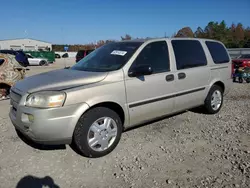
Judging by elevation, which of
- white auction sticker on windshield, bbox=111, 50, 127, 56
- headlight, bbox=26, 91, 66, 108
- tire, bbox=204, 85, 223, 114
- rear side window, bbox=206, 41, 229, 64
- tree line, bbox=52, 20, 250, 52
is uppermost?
tree line, bbox=52, 20, 250, 52

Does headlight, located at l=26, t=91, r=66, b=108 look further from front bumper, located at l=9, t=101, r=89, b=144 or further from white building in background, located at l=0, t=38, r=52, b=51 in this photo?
white building in background, located at l=0, t=38, r=52, b=51

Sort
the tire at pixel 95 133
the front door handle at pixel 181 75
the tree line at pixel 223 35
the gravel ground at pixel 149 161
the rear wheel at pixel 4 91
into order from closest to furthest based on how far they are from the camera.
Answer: the gravel ground at pixel 149 161 < the tire at pixel 95 133 < the front door handle at pixel 181 75 < the rear wheel at pixel 4 91 < the tree line at pixel 223 35

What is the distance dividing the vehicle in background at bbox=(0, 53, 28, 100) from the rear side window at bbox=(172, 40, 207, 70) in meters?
5.53

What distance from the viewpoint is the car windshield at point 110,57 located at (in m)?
3.96

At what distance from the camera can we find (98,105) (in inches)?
140

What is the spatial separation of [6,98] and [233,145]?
7.04 metres

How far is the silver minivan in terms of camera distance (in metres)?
3.21

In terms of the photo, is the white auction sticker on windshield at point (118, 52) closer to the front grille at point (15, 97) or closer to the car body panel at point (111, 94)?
the car body panel at point (111, 94)

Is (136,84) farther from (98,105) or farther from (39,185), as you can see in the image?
(39,185)

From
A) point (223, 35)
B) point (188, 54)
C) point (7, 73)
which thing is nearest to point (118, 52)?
point (188, 54)

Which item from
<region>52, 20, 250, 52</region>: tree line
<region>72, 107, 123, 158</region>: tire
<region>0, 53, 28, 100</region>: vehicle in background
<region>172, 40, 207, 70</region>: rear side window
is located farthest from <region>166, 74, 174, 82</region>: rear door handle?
<region>52, 20, 250, 52</region>: tree line

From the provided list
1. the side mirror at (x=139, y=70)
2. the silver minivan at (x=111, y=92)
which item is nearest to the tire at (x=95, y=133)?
the silver minivan at (x=111, y=92)

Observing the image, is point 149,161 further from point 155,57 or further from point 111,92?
point 155,57

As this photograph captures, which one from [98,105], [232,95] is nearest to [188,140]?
[98,105]
